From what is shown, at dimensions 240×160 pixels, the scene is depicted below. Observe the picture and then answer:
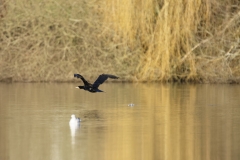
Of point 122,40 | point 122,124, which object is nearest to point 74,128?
point 122,124

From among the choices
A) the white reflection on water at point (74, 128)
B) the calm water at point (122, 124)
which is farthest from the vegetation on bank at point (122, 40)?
the white reflection on water at point (74, 128)

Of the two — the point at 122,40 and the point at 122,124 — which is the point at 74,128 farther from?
the point at 122,40

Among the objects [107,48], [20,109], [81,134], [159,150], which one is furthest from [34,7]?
[159,150]

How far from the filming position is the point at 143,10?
76.7 feet

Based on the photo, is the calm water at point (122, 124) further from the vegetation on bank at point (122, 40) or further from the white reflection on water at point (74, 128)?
the vegetation on bank at point (122, 40)

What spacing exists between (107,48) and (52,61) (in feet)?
6.08

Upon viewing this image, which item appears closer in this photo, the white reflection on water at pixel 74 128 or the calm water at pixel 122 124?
the calm water at pixel 122 124

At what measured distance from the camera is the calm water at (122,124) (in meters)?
10.1

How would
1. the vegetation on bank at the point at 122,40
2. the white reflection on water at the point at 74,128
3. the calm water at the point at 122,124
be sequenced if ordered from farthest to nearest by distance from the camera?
the vegetation on bank at the point at 122,40 → the white reflection on water at the point at 74,128 → the calm water at the point at 122,124

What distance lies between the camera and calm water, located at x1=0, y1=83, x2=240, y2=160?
10.1 m

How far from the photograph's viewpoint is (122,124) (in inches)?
513

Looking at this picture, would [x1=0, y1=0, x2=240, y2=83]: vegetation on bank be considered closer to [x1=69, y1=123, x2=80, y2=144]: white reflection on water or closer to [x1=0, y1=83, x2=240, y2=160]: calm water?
[x1=0, y1=83, x2=240, y2=160]: calm water

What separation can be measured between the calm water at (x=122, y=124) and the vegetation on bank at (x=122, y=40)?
2.69 m

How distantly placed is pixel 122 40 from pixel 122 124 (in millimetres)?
11514
